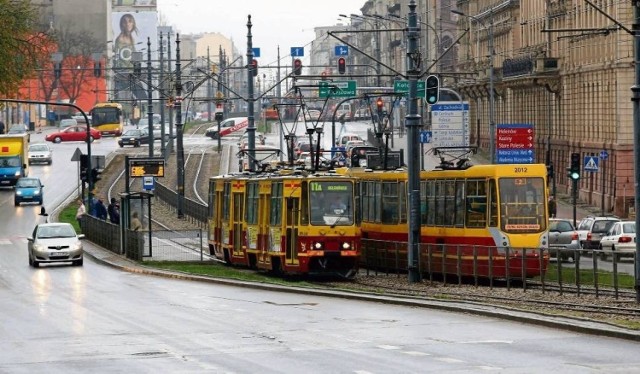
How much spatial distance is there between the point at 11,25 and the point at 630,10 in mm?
28400

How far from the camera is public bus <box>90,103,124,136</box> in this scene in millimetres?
140875

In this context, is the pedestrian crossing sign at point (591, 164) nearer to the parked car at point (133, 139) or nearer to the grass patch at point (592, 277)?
the grass patch at point (592, 277)

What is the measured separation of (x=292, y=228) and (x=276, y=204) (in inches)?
51.0

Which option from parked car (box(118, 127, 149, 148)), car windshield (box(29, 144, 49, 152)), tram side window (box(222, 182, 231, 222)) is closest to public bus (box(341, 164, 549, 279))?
tram side window (box(222, 182, 231, 222))

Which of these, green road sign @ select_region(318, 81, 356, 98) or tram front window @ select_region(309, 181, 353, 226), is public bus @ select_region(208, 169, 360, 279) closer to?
tram front window @ select_region(309, 181, 353, 226)

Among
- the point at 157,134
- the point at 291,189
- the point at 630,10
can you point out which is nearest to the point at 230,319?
the point at 291,189

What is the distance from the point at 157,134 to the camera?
14188 cm

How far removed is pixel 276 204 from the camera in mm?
44656

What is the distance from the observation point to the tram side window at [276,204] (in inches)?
1747

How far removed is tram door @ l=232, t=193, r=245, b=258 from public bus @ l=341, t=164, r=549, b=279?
6.10 meters

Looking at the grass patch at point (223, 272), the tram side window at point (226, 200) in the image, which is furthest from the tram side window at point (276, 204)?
the tram side window at point (226, 200)

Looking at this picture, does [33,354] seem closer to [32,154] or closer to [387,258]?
[387,258]

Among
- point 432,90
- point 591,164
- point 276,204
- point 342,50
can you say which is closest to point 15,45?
point 342,50

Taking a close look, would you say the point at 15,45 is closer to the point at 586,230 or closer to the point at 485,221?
the point at 586,230
